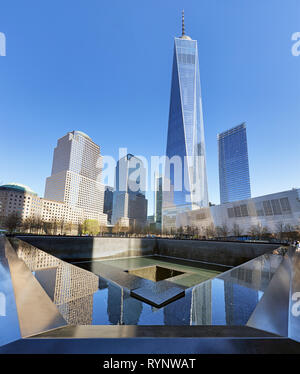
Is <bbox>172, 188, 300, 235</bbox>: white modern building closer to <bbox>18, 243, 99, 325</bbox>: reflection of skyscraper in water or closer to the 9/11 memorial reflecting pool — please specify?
the 9/11 memorial reflecting pool

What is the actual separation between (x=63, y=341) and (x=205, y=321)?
246 cm

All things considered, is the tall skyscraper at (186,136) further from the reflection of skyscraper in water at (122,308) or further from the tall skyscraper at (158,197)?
the reflection of skyscraper in water at (122,308)

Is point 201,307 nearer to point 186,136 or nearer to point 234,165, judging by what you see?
point 186,136

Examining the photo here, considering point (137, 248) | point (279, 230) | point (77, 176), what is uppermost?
point (77, 176)

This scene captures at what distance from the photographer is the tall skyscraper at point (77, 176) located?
106250 mm

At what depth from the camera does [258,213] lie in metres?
45.0

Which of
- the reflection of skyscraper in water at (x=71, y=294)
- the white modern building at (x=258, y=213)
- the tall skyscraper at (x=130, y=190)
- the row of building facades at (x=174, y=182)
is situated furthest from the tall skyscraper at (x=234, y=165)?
the reflection of skyscraper in water at (x=71, y=294)

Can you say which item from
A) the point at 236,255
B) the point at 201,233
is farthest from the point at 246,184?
the point at 236,255

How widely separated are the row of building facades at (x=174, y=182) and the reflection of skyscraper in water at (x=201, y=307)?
4816 centimetres

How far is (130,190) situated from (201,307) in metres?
133

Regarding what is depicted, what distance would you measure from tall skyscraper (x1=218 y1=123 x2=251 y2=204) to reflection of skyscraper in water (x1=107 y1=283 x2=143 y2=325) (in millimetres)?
103492


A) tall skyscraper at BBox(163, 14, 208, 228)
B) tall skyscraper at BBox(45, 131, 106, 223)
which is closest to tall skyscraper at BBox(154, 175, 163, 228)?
tall skyscraper at BBox(163, 14, 208, 228)

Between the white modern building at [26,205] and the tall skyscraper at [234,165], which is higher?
the tall skyscraper at [234,165]

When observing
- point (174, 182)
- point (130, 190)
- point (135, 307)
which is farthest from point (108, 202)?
A: point (135, 307)
